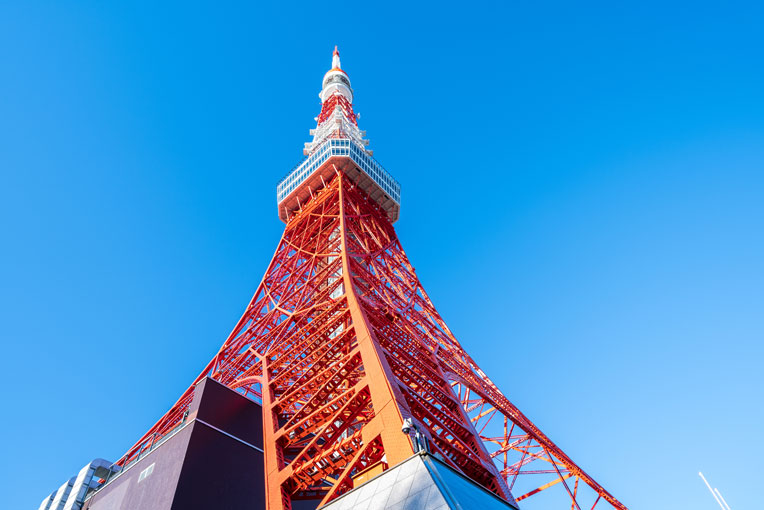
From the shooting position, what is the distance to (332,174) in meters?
26.2

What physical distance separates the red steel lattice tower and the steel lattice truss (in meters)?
0.04

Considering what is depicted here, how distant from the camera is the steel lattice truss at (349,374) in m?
10.5

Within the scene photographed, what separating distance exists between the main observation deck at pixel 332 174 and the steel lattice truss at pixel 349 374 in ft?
2.11

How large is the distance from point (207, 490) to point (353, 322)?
17.7 ft

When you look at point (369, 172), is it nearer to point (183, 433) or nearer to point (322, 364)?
point (322, 364)

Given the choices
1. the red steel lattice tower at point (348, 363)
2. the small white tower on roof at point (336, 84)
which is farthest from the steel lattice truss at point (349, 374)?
the small white tower on roof at point (336, 84)

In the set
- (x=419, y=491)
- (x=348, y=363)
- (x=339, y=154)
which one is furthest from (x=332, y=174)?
(x=419, y=491)

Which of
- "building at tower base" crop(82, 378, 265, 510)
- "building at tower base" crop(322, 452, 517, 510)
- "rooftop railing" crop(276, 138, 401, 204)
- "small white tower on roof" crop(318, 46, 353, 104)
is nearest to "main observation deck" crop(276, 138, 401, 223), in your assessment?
"rooftop railing" crop(276, 138, 401, 204)

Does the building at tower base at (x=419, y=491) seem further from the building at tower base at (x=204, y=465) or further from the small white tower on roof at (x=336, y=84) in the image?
the small white tower on roof at (x=336, y=84)

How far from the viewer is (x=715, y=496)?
91.8 ft

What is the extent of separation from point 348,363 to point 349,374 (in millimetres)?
328

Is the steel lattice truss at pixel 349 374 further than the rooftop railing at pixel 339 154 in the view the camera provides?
No

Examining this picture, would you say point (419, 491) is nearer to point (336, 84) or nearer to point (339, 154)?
point (339, 154)

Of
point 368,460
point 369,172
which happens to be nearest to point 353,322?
point 368,460
